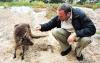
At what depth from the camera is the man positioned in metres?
6.04

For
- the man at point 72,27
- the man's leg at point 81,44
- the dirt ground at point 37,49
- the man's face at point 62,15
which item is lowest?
the dirt ground at point 37,49

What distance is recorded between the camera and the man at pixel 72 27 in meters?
6.04

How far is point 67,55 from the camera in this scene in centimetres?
702

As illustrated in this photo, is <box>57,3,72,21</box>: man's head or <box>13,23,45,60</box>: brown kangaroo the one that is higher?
<box>57,3,72,21</box>: man's head

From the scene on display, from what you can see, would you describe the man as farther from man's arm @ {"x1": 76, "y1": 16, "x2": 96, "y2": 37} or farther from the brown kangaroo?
the brown kangaroo

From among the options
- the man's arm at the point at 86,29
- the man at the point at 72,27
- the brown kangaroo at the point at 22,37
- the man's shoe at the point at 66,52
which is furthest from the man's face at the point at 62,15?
the brown kangaroo at the point at 22,37

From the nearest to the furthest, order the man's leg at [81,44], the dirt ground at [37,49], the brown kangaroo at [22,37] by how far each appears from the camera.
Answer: the man's leg at [81,44] → the dirt ground at [37,49] → the brown kangaroo at [22,37]

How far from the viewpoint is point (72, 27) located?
6.44 m

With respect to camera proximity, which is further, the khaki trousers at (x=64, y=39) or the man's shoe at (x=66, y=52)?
the man's shoe at (x=66, y=52)

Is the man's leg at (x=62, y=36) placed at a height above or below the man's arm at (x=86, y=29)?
below

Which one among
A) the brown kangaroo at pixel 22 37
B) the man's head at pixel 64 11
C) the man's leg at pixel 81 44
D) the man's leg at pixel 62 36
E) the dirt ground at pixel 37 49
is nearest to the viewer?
the man's head at pixel 64 11

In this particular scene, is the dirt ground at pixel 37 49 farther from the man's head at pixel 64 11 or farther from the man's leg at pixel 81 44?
the man's head at pixel 64 11

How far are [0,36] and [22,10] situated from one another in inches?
94.6

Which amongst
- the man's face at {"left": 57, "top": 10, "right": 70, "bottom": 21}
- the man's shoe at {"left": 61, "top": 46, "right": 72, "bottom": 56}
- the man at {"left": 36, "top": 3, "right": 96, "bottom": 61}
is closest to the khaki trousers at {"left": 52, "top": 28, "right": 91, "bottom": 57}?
the man at {"left": 36, "top": 3, "right": 96, "bottom": 61}
